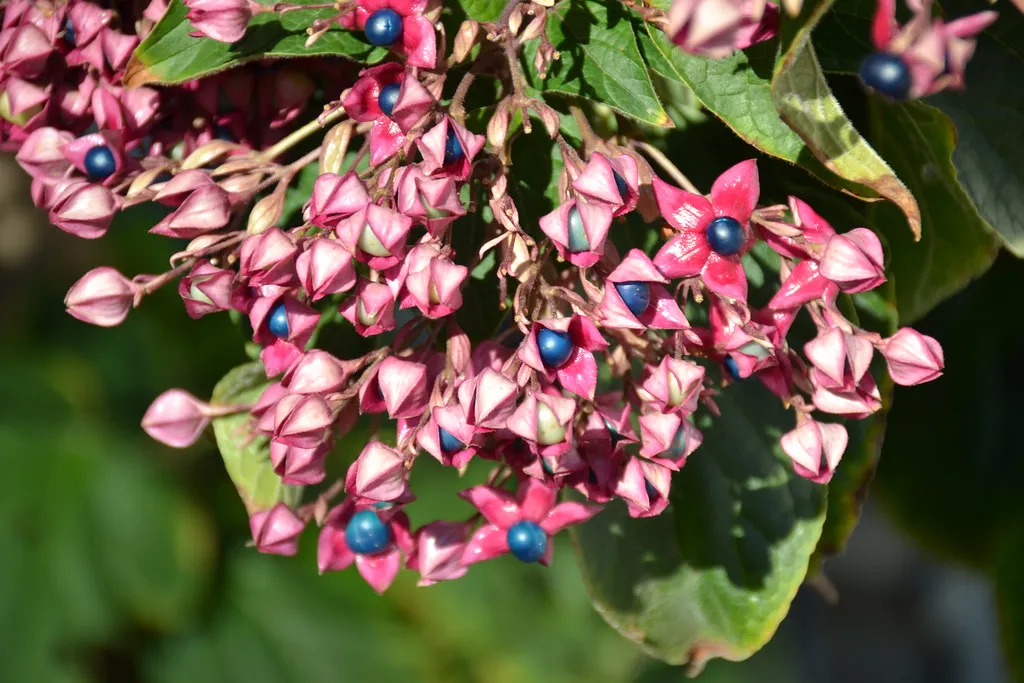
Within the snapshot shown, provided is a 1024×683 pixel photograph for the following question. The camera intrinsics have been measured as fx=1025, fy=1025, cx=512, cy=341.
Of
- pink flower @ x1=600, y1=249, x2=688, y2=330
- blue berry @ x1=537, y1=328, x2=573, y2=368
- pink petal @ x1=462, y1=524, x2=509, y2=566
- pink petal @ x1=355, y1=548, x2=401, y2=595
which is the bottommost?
pink petal @ x1=355, y1=548, x2=401, y2=595

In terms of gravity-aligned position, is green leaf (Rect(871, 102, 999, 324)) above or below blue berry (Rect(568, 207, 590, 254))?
below

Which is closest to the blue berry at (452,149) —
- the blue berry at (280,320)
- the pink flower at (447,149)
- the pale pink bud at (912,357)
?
the pink flower at (447,149)

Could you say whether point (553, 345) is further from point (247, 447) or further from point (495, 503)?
point (247, 447)

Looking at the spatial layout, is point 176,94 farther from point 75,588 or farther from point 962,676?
point 962,676

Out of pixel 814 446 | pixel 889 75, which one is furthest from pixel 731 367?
pixel 889 75

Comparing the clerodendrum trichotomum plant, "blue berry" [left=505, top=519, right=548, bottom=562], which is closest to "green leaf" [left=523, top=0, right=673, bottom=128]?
the clerodendrum trichotomum plant

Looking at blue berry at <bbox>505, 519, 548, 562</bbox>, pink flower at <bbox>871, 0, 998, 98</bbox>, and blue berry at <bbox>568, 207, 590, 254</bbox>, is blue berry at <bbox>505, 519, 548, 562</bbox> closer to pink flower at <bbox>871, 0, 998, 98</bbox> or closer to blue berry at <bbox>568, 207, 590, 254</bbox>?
blue berry at <bbox>568, 207, 590, 254</bbox>

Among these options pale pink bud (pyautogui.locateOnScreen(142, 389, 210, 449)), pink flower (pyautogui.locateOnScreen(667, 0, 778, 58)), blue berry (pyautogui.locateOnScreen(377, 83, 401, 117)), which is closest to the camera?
pink flower (pyautogui.locateOnScreen(667, 0, 778, 58))
